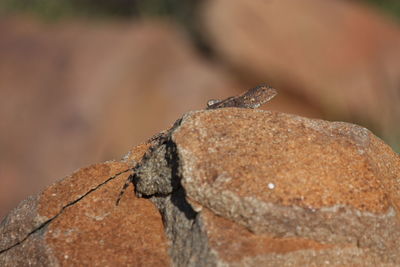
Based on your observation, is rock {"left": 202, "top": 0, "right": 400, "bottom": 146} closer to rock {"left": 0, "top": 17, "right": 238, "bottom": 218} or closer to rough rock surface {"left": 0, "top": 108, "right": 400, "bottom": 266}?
rock {"left": 0, "top": 17, "right": 238, "bottom": 218}

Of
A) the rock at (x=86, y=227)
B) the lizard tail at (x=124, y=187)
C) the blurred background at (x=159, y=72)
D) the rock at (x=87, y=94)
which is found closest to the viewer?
the rock at (x=86, y=227)

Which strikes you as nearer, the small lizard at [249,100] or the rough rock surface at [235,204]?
the rough rock surface at [235,204]

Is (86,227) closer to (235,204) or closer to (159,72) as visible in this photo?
(235,204)

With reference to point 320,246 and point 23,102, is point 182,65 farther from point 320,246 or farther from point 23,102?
point 320,246

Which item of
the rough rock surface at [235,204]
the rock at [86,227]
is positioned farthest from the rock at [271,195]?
the rock at [86,227]

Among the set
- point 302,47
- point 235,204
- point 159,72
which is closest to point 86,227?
point 235,204

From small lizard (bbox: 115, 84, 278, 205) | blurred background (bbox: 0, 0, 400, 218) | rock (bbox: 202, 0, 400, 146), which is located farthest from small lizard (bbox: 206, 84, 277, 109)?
rock (bbox: 202, 0, 400, 146)

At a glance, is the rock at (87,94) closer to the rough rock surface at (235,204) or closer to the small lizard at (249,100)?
the small lizard at (249,100)
